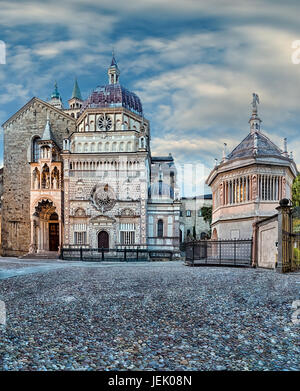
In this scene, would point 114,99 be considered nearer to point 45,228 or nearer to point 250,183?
point 45,228

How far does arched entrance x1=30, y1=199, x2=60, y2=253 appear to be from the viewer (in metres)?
37.4

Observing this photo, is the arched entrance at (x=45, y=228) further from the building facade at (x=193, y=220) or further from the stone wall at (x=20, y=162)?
the building facade at (x=193, y=220)

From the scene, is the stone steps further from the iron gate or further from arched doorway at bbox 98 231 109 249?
the iron gate

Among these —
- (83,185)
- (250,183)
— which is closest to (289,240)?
(250,183)

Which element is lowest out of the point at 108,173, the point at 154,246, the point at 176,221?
the point at 154,246

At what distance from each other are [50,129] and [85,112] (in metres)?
4.88

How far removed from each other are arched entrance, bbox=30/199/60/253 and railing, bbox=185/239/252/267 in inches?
822

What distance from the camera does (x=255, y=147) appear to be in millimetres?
25125

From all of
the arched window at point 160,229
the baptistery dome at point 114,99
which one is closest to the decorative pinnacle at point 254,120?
the arched window at point 160,229

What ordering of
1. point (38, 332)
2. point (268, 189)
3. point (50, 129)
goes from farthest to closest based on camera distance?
1. point (50, 129)
2. point (268, 189)
3. point (38, 332)

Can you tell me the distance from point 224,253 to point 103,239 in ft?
52.9

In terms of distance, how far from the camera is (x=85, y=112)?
1602 inches

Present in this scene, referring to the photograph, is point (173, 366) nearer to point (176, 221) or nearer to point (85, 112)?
point (176, 221)
